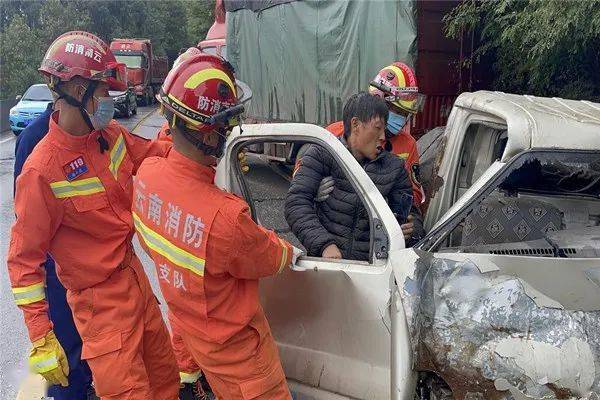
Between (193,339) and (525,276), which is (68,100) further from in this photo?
(525,276)

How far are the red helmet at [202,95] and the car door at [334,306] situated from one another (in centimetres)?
53

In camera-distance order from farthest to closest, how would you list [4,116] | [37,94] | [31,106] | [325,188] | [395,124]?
[4,116]
[37,94]
[31,106]
[395,124]
[325,188]

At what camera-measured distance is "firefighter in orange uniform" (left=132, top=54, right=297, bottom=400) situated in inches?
81.2

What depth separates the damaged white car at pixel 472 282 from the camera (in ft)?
6.15

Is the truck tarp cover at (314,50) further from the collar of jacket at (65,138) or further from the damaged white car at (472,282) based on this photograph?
the collar of jacket at (65,138)

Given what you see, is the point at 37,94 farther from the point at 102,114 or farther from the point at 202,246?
the point at 202,246

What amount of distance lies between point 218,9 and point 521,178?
11.3 metres

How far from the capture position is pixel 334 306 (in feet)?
8.13

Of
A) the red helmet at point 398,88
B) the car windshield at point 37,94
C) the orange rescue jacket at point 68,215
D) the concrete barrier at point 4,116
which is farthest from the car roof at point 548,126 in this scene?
the concrete barrier at point 4,116

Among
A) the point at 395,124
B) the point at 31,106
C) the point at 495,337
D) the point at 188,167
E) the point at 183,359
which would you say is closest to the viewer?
the point at 495,337

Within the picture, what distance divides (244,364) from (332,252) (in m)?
0.62

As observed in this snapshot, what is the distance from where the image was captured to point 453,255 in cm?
208

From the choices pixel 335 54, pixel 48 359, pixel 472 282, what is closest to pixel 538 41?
pixel 335 54

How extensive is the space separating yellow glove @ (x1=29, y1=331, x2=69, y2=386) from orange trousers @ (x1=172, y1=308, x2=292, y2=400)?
583 mm
